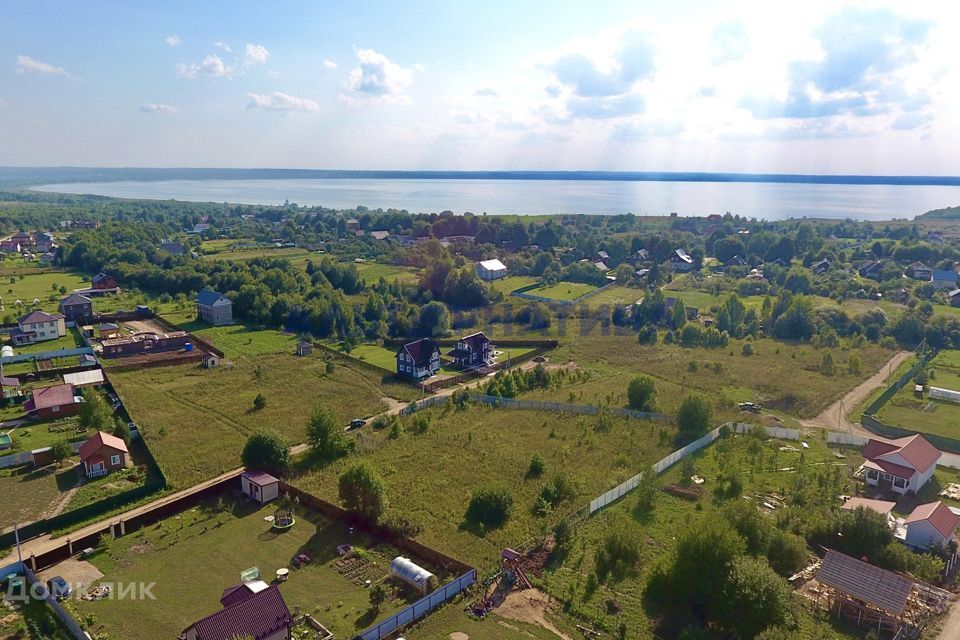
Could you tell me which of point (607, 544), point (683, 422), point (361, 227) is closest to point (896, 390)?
point (683, 422)

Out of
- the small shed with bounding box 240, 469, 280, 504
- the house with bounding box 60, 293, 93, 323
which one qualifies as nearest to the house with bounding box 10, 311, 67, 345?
the house with bounding box 60, 293, 93, 323

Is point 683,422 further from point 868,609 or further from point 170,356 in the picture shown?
point 170,356

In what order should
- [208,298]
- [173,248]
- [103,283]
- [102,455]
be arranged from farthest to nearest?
[173,248]
[103,283]
[208,298]
[102,455]

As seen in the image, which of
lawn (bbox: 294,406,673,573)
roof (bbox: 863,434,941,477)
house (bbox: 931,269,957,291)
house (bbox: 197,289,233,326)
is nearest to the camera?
lawn (bbox: 294,406,673,573)

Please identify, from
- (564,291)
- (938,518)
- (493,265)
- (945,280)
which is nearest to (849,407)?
(938,518)

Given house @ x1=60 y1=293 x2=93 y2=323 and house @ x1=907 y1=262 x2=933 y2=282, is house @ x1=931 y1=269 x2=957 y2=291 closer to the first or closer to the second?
house @ x1=907 y1=262 x2=933 y2=282

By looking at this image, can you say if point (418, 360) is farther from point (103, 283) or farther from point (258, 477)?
point (103, 283)

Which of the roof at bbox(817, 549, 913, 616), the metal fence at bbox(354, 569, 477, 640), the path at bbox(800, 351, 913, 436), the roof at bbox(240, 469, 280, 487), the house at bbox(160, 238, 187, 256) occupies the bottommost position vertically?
the metal fence at bbox(354, 569, 477, 640)

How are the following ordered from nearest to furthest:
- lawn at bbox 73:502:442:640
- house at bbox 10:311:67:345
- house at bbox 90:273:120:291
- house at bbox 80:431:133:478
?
lawn at bbox 73:502:442:640 < house at bbox 80:431:133:478 < house at bbox 10:311:67:345 < house at bbox 90:273:120:291
